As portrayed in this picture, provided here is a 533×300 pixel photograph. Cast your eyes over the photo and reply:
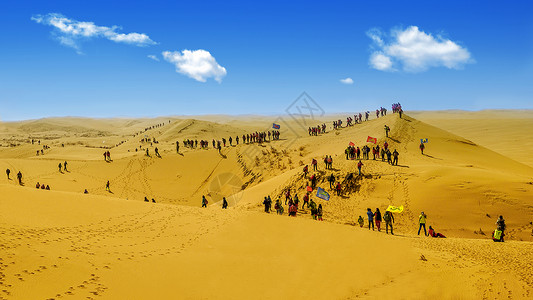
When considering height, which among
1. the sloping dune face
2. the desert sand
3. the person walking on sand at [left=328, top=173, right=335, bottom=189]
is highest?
the sloping dune face

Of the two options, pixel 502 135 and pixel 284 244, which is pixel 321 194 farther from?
pixel 502 135

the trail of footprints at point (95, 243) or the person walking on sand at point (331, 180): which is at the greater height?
the person walking on sand at point (331, 180)

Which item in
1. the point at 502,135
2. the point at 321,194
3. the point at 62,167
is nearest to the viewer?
the point at 321,194

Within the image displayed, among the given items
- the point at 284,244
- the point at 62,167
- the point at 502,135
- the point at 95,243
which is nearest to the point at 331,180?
the point at 284,244

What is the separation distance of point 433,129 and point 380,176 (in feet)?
70.8

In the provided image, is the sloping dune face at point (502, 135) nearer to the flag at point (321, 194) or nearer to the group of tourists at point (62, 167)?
the flag at point (321, 194)

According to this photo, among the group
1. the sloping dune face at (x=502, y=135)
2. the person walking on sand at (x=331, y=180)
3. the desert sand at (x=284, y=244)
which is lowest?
the desert sand at (x=284, y=244)

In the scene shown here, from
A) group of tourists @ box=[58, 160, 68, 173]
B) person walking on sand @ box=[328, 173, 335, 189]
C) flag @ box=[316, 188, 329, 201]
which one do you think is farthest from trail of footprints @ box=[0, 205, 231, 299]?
group of tourists @ box=[58, 160, 68, 173]

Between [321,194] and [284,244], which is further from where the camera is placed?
[321,194]

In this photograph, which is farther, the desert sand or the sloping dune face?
the sloping dune face

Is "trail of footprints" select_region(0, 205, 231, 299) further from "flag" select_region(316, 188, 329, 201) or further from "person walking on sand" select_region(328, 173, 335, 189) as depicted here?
"person walking on sand" select_region(328, 173, 335, 189)

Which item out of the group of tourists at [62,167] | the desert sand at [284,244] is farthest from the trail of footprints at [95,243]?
the group of tourists at [62,167]

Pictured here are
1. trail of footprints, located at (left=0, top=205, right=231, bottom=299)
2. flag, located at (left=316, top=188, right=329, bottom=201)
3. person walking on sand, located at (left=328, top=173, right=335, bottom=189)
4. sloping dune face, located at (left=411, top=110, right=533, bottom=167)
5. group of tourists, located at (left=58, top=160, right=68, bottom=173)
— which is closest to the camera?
trail of footprints, located at (left=0, top=205, right=231, bottom=299)

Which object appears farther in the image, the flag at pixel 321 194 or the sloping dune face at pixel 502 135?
the sloping dune face at pixel 502 135
